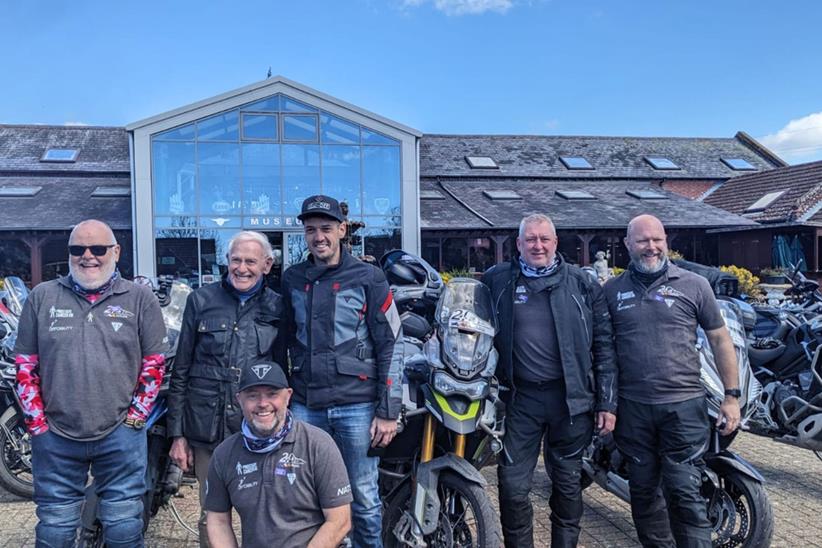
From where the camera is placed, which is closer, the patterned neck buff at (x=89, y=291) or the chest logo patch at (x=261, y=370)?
the chest logo patch at (x=261, y=370)

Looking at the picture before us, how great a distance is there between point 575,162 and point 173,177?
1612 cm

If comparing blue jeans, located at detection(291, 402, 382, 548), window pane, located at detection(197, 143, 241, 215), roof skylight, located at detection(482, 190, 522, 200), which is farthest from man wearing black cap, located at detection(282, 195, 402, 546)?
roof skylight, located at detection(482, 190, 522, 200)

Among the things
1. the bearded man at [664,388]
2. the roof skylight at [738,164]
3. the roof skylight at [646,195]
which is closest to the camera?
the bearded man at [664,388]

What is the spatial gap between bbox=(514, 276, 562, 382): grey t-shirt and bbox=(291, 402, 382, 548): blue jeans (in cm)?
81

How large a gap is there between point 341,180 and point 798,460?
1409cm

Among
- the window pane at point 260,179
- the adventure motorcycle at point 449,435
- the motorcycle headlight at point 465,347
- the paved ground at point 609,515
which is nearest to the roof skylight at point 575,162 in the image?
the window pane at point 260,179

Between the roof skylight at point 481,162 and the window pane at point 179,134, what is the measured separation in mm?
11169

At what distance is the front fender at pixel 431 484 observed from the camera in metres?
2.75

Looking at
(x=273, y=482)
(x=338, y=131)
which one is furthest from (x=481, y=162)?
(x=273, y=482)

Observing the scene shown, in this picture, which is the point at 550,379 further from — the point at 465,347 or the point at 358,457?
the point at 358,457

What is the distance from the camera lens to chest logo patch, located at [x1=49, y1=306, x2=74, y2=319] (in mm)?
2652

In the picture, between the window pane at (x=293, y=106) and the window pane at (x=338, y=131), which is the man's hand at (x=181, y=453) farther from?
the window pane at (x=293, y=106)

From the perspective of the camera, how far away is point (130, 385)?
2.73 metres

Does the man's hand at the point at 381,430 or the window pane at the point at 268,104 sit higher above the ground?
the window pane at the point at 268,104
